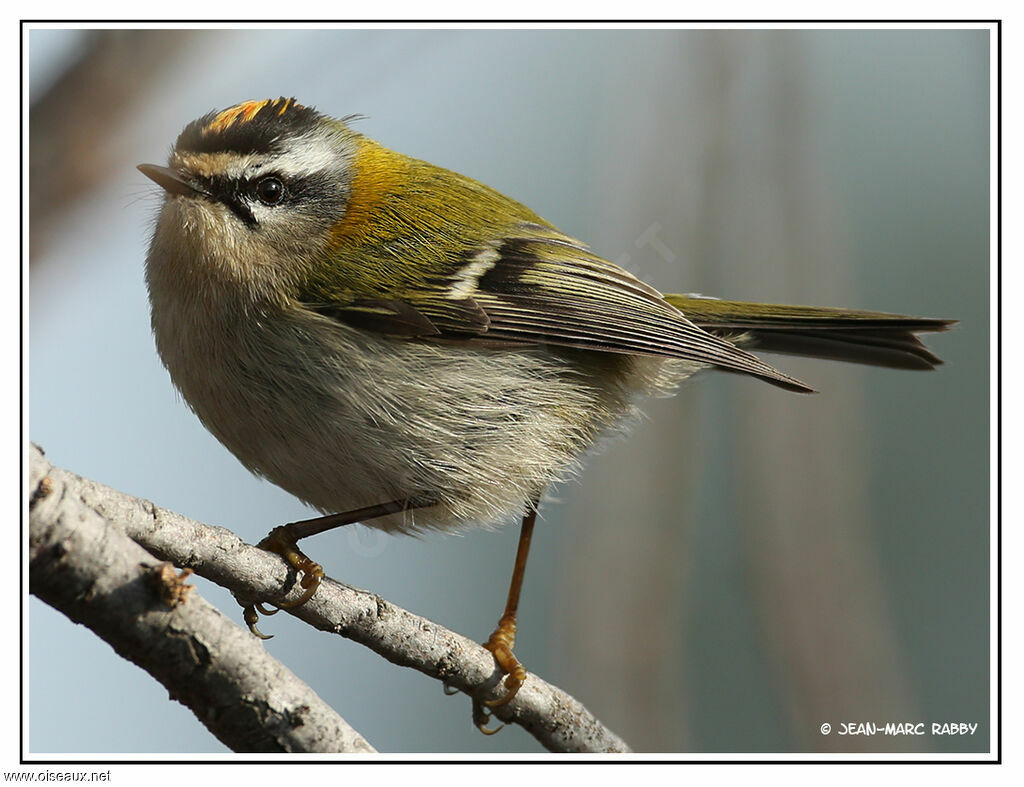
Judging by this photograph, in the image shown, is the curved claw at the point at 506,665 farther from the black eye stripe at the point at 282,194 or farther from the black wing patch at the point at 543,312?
the black eye stripe at the point at 282,194

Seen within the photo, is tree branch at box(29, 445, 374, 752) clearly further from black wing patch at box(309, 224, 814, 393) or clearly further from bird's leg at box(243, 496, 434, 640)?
black wing patch at box(309, 224, 814, 393)

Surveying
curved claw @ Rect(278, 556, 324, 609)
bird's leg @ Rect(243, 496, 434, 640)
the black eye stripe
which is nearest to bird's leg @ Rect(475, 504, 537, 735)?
bird's leg @ Rect(243, 496, 434, 640)

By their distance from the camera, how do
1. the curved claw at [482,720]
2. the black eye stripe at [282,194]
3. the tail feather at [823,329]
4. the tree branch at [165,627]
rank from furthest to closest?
the tail feather at [823,329] → the curved claw at [482,720] → the black eye stripe at [282,194] → the tree branch at [165,627]

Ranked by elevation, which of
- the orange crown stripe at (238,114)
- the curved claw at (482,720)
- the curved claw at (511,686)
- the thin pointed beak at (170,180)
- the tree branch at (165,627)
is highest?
the orange crown stripe at (238,114)

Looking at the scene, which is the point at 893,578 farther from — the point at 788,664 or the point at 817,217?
the point at 817,217

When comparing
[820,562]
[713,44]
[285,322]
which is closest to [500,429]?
[285,322]

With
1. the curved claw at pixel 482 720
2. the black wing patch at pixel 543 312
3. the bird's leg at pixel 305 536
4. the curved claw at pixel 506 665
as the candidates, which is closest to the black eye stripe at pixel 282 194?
the black wing patch at pixel 543 312

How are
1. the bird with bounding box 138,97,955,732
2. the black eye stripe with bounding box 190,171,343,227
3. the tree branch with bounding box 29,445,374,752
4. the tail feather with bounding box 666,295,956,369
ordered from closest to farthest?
the tree branch with bounding box 29,445,374,752 < the bird with bounding box 138,97,955,732 < the black eye stripe with bounding box 190,171,343,227 < the tail feather with bounding box 666,295,956,369
